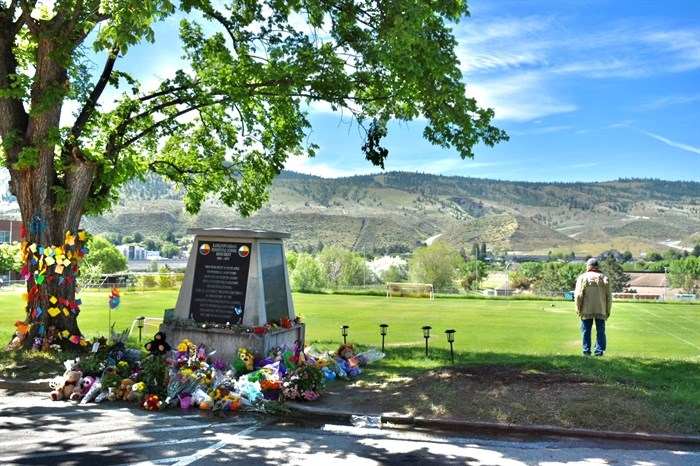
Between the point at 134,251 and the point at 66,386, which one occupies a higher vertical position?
the point at 134,251

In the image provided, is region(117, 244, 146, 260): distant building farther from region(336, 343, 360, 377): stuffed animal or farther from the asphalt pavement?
the asphalt pavement

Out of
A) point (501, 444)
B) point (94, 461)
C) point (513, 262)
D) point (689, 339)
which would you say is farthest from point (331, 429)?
point (513, 262)

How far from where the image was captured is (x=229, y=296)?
11164 millimetres

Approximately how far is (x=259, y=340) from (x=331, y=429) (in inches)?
120

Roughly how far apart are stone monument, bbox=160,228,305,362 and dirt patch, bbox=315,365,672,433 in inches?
71.3

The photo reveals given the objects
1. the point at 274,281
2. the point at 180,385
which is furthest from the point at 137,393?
the point at 274,281

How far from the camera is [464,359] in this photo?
44.5 ft

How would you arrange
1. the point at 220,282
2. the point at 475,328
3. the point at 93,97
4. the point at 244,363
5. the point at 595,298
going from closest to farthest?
1. the point at 244,363
2. the point at 220,282
3. the point at 595,298
4. the point at 93,97
5. the point at 475,328

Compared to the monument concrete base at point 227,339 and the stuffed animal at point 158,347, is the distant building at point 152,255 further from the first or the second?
the stuffed animal at point 158,347

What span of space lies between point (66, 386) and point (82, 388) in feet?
0.80

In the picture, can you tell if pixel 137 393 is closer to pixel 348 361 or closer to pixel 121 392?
pixel 121 392

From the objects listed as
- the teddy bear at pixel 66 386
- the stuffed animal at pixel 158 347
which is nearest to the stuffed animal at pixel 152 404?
the teddy bear at pixel 66 386

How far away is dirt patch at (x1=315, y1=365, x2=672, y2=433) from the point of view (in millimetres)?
7742

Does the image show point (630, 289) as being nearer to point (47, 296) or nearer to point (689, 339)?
point (689, 339)
